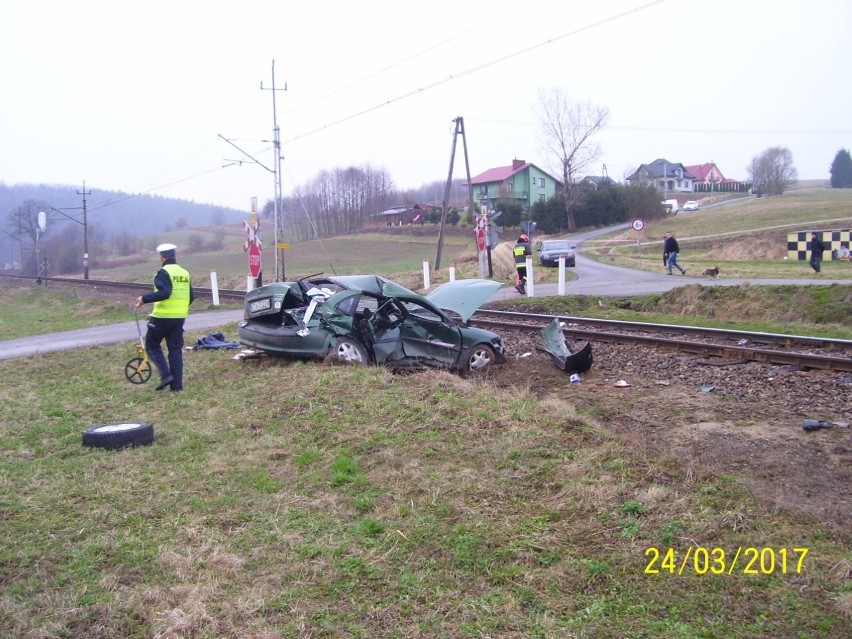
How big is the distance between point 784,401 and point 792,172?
9733 centimetres

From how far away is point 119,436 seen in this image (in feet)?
20.8

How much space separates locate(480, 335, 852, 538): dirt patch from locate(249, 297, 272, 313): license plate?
10.1ft

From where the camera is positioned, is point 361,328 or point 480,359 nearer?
point 361,328

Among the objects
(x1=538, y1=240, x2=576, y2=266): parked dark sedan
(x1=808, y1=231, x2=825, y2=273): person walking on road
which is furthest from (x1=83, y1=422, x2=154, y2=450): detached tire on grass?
(x1=538, y1=240, x2=576, y2=266): parked dark sedan

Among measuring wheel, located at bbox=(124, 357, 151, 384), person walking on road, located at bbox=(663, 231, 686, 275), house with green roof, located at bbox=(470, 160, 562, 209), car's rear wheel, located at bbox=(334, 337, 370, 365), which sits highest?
house with green roof, located at bbox=(470, 160, 562, 209)

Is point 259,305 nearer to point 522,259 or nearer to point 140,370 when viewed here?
point 140,370

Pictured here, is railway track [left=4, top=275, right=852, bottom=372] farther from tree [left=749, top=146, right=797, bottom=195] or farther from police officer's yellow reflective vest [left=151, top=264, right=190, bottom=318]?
tree [left=749, top=146, right=797, bottom=195]

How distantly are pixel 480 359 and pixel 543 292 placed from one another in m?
12.4

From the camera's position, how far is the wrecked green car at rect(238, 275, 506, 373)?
923 cm

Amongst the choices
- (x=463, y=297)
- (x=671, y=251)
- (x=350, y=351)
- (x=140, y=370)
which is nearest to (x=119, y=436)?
(x=140, y=370)

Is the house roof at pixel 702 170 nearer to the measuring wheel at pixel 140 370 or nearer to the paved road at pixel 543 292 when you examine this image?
the paved road at pixel 543 292

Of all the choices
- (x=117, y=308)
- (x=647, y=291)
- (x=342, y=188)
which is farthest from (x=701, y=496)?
(x=342, y=188)

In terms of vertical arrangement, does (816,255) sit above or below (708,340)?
above
